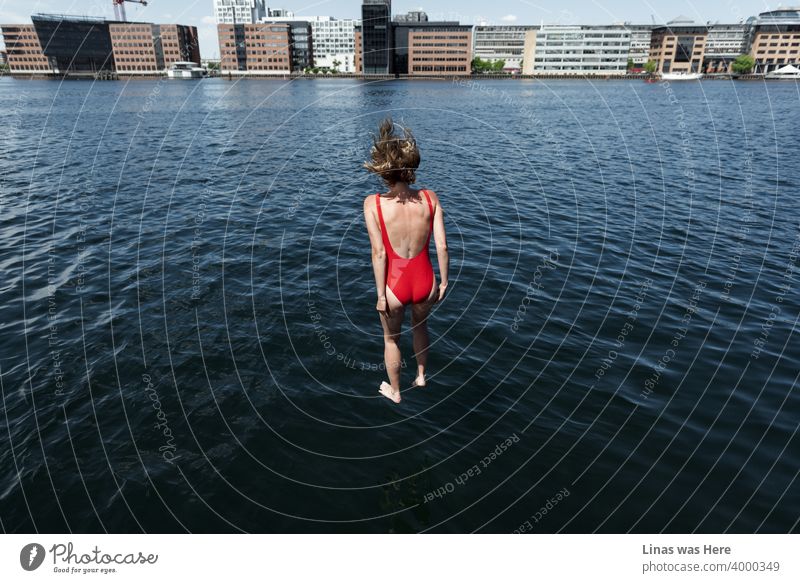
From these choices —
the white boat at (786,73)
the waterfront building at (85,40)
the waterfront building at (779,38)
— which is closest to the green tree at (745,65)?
the waterfront building at (779,38)

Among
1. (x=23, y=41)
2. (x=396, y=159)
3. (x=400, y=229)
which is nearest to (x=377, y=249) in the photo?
(x=400, y=229)

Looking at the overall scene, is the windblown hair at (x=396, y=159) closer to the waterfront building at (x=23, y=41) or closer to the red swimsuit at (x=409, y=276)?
the red swimsuit at (x=409, y=276)

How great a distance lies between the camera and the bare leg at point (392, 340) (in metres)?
7.60

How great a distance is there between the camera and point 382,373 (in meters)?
10.4

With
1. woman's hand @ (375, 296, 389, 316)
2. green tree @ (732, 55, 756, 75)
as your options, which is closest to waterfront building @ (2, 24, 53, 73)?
woman's hand @ (375, 296, 389, 316)

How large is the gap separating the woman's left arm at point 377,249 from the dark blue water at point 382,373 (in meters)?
3.12

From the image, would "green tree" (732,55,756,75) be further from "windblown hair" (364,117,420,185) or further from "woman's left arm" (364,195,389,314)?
"woman's left arm" (364,195,389,314)

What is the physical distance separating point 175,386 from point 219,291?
5148 millimetres

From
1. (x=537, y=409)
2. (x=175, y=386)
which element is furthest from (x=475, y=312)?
(x=175, y=386)

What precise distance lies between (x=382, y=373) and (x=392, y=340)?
2624mm

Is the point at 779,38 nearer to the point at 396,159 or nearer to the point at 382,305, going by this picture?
the point at 396,159

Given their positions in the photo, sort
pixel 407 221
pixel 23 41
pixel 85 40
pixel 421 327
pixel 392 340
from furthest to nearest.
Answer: pixel 23 41, pixel 85 40, pixel 421 327, pixel 392 340, pixel 407 221
